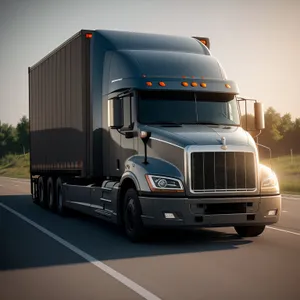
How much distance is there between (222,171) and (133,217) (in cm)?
181

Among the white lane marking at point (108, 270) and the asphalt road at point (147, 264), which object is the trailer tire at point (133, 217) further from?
the white lane marking at point (108, 270)

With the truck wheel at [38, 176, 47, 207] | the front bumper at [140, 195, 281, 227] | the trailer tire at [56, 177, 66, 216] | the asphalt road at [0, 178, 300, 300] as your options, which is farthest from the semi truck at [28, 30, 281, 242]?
the truck wheel at [38, 176, 47, 207]

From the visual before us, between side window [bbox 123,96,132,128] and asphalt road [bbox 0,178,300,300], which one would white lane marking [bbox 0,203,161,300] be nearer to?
asphalt road [bbox 0,178,300,300]

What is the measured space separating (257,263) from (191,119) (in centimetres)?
388

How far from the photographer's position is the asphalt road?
7.73 meters

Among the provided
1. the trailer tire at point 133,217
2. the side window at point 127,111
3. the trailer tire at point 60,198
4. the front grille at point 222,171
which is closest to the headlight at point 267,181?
the front grille at point 222,171

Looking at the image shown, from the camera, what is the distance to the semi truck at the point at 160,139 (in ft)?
38.3

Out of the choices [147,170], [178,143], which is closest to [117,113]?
[147,170]

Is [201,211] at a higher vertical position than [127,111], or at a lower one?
lower

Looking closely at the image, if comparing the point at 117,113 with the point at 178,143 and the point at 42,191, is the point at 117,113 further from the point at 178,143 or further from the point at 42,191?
the point at 42,191

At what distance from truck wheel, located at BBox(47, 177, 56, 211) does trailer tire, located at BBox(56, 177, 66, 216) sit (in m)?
0.44

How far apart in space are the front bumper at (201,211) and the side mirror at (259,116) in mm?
1917

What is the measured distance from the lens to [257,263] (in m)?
9.67

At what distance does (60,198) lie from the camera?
1841cm
